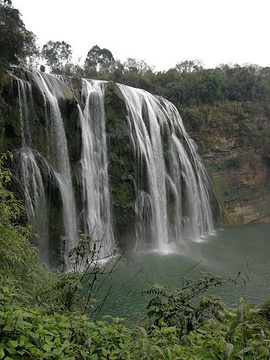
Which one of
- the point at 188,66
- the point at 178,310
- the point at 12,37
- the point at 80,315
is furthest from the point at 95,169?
the point at 188,66

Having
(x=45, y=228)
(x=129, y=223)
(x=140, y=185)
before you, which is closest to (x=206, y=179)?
(x=140, y=185)

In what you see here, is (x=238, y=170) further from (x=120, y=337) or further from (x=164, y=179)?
(x=120, y=337)

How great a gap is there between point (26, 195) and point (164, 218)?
26.8 feet

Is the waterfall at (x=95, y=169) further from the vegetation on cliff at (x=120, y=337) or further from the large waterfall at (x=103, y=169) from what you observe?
the vegetation on cliff at (x=120, y=337)

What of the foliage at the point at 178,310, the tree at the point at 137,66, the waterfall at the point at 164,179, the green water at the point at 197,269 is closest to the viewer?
the foliage at the point at 178,310

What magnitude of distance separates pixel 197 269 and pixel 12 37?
33.7 feet

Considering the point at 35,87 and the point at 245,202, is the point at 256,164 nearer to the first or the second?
the point at 245,202

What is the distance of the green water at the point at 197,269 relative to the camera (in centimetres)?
821

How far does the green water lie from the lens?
26.9 feet

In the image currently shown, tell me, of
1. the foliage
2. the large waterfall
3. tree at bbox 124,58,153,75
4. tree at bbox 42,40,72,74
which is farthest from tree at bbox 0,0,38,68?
tree at bbox 42,40,72,74

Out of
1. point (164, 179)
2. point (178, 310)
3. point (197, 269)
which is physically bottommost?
point (197, 269)

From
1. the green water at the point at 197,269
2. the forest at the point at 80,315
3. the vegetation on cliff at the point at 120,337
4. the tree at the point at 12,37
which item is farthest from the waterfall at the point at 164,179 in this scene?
the vegetation on cliff at the point at 120,337

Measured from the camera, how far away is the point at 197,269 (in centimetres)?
1112

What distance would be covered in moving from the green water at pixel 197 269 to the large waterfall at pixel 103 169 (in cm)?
145
